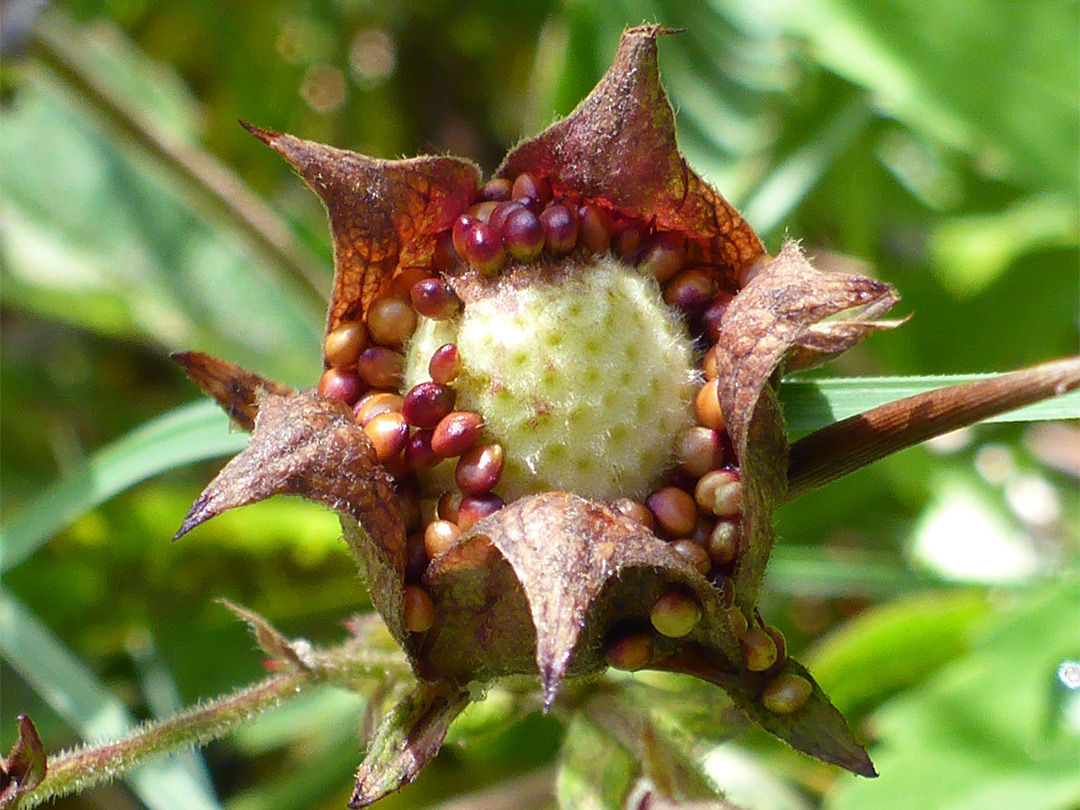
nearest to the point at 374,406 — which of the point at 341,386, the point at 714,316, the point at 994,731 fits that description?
the point at 341,386

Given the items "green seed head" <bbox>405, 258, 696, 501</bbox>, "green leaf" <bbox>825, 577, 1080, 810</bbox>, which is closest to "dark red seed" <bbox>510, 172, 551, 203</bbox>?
"green seed head" <bbox>405, 258, 696, 501</bbox>

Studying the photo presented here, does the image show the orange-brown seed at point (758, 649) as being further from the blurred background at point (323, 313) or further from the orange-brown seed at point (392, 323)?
the blurred background at point (323, 313)

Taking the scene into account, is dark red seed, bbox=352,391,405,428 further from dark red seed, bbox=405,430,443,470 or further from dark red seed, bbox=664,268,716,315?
dark red seed, bbox=664,268,716,315

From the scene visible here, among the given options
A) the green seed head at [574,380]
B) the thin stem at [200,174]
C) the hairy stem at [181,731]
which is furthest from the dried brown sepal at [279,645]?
the thin stem at [200,174]

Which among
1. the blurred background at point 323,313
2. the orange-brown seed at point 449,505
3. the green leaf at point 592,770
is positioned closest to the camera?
the orange-brown seed at point 449,505

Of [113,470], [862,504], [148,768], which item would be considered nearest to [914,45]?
[862,504]

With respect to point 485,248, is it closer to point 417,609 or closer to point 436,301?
point 436,301

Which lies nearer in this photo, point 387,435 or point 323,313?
point 387,435
